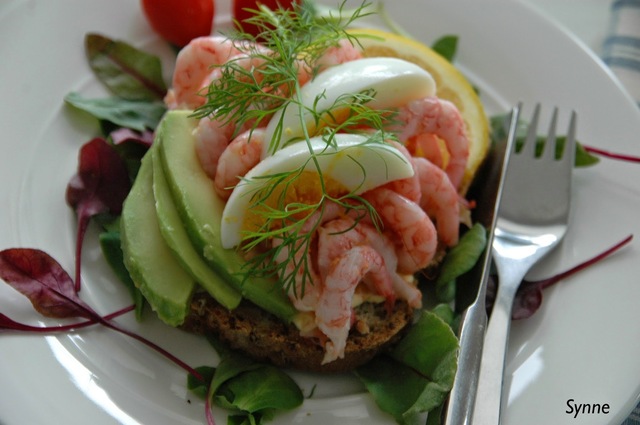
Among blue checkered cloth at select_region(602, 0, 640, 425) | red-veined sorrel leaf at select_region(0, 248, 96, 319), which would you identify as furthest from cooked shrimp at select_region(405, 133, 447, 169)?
blue checkered cloth at select_region(602, 0, 640, 425)

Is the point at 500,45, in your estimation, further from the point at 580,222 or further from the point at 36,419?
the point at 36,419

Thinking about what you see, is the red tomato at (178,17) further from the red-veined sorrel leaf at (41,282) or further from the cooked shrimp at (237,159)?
the red-veined sorrel leaf at (41,282)

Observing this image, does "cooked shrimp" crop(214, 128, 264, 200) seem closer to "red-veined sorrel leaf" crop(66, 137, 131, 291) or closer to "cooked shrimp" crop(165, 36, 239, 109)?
"cooked shrimp" crop(165, 36, 239, 109)

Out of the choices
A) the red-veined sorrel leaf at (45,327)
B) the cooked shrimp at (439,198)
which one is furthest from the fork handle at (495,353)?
the red-veined sorrel leaf at (45,327)

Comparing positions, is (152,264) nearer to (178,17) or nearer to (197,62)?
(197,62)

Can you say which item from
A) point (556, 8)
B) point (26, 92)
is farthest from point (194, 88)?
point (556, 8)

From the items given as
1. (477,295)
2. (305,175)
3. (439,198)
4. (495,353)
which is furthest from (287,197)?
(495,353)
